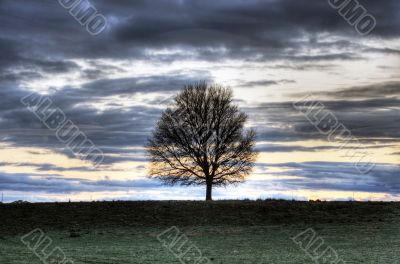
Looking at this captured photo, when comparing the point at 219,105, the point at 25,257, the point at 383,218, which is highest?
the point at 219,105

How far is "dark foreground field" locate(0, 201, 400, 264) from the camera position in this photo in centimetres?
3042

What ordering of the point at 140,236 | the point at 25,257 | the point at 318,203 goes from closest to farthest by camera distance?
the point at 25,257, the point at 140,236, the point at 318,203

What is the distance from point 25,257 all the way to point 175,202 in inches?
1001

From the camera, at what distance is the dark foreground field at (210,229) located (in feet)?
99.8

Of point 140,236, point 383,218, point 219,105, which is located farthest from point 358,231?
point 219,105

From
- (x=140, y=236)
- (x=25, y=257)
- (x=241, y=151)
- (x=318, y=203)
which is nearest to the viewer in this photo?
(x=25, y=257)

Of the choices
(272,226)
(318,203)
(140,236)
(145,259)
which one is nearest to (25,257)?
(145,259)

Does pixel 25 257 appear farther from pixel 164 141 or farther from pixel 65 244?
pixel 164 141

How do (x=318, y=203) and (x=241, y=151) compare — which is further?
(x=241, y=151)

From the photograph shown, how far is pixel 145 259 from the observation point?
28109 mm

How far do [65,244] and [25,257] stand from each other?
9.60m

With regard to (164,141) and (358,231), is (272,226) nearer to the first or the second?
(358,231)

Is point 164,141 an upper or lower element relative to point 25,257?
upper

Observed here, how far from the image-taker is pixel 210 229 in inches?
1676
